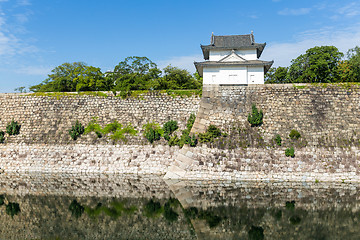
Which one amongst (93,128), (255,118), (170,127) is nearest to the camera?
(255,118)

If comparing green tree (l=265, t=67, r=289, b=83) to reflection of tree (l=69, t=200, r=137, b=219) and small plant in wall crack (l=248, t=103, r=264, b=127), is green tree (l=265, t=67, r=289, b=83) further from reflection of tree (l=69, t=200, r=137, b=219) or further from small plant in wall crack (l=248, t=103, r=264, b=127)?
reflection of tree (l=69, t=200, r=137, b=219)

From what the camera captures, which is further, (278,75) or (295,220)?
(278,75)

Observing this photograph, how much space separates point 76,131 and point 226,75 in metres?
16.6

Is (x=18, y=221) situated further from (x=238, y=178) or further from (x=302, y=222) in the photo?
(x=238, y=178)

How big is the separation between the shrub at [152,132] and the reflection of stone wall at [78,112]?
57 cm

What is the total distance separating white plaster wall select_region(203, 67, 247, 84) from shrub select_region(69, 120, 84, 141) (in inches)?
548

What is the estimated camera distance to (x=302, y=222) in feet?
48.8

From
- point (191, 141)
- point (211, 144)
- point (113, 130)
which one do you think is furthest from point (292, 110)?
point (113, 130)

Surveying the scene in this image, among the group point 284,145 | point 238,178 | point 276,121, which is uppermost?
point 276,121

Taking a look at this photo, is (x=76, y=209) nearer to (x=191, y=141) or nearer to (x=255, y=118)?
(x=191, y=141)

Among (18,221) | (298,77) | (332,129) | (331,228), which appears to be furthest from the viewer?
(298,77)

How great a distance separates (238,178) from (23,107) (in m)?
25.2

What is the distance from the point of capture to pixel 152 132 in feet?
98.0

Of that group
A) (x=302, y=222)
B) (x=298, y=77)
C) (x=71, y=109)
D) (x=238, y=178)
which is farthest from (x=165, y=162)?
(x=298, y=77)
